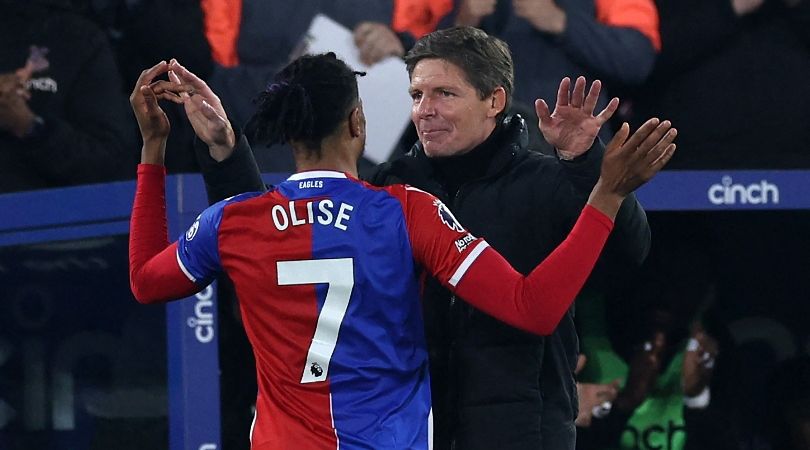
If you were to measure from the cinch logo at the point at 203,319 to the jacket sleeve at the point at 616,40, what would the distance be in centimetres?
138

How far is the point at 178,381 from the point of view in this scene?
13.2ft

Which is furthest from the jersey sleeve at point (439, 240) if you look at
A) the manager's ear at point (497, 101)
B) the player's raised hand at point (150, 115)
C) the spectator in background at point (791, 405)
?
the spectator in background at point (791, 405)

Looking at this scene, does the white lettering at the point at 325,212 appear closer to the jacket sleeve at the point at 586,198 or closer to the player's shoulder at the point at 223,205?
the player's shoulder at the point at 223,205

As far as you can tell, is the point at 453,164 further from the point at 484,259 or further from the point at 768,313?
the point at 768,313

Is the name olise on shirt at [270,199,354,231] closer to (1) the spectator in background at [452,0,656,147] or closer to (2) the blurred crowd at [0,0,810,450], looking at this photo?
(2) the blurred crowd at [0,0,810,450]

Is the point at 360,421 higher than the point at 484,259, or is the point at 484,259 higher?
the point at 484,259

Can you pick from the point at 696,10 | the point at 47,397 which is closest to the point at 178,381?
the point at 47,397

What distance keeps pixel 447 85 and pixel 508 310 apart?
21.5 inches

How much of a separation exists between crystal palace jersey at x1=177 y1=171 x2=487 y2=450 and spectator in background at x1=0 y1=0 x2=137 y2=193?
6.66 ft

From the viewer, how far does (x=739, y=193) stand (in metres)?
4.36

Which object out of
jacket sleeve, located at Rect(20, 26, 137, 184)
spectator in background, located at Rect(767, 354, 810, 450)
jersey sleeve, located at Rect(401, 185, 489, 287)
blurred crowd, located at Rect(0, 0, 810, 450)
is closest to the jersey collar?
jersey sleeve, located at Rect(401, 185, 489, 287)

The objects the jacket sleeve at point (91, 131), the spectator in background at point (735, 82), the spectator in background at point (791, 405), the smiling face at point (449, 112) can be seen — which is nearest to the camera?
the smiling face at point (449, 112)

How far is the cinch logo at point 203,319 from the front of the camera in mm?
4066

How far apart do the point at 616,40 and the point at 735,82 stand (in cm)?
42
